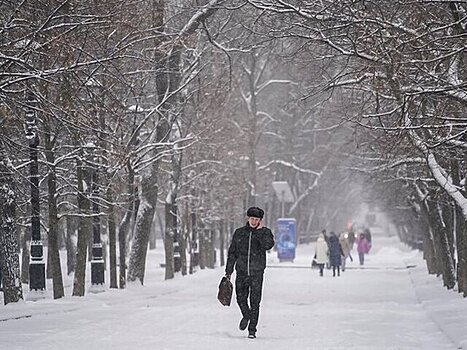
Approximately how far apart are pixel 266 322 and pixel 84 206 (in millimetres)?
7970

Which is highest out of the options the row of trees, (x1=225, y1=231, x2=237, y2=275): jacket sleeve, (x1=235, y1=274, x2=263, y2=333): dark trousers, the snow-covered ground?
the row of trees

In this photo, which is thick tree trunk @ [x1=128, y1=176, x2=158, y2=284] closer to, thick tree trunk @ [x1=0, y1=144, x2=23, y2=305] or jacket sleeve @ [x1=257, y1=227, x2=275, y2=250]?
thick tree trunk @ [x1=0, y1=144, x2=23, y2=305]

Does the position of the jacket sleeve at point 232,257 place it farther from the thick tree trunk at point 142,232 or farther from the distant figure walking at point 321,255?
the distant figure walking at point 321,255

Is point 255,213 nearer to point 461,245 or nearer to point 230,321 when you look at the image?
point 230,321

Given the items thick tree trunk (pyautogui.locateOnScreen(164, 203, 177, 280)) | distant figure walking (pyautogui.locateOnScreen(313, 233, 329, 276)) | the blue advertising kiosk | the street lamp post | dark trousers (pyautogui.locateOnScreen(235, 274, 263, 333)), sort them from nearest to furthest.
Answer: dark trousers (pyautogui.locateOnScreen(235, 274, 263, 333)), the street lamp post, thick tree trunk (pyautogui.locateOnScreen(164, 203, 177, 280)), distant figure walking (pyautogui.locateOnScreen(313, 233, 329, 276)), the blue advertising kiosk

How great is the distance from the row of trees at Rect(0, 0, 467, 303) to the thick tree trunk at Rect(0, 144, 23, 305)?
0.03 meters

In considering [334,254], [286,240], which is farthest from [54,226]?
[286,240]

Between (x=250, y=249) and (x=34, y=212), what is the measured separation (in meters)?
7.14

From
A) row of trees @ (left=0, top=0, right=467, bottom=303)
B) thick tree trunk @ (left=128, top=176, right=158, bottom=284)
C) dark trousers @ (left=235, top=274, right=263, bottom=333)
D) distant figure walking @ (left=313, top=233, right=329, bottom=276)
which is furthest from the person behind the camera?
distant figure walking @ (left=313, top=233, right=329, bottom=276)

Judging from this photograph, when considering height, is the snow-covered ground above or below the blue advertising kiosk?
below

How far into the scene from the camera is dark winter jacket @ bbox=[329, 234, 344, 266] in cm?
4041

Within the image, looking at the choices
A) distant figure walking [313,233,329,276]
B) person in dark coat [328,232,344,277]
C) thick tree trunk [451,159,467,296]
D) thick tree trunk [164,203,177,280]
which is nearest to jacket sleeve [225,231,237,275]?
thick tree trunk [451,159,467,296]

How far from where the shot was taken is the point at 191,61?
33375 mm

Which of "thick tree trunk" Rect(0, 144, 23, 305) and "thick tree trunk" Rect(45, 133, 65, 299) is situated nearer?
"thick tree trunk" Rect(0, 144, 23, 305)
